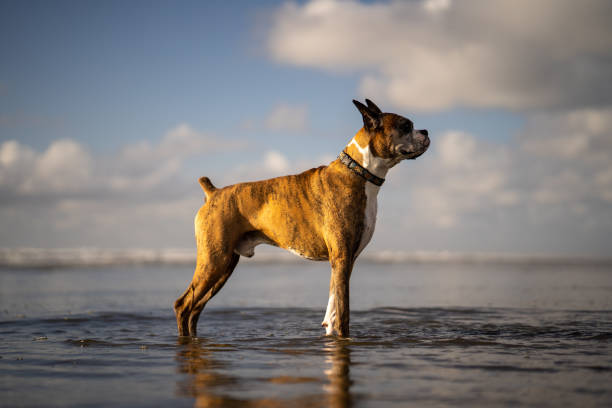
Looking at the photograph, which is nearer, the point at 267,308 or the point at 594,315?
the point at 594,315

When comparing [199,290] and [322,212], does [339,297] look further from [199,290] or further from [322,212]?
[199,290]

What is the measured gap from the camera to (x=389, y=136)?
22.1ft

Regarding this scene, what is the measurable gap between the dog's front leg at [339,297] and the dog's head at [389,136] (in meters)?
1.37

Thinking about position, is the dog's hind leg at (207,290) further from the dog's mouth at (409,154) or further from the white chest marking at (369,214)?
the dog's mouth at (409,154)

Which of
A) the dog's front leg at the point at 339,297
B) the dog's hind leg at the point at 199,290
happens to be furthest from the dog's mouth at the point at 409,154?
the dog's hind leg at the point at 199,290

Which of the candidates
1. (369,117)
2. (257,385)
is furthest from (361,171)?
(257,385)

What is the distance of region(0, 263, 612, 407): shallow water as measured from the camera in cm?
399

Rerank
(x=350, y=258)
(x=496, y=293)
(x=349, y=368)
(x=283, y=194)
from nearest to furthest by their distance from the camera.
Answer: (x=349, y=368)
(x=350, y=258)
(x=283, y=194)
(x=496, y=293)

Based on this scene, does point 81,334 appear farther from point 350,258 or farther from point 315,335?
point 350,258

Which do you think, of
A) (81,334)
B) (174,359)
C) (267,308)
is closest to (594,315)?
(267,308)

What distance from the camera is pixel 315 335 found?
733 centimetres

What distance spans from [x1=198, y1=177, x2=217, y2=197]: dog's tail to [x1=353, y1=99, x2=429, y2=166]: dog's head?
230 centimetres

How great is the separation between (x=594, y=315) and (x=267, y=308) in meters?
5.69

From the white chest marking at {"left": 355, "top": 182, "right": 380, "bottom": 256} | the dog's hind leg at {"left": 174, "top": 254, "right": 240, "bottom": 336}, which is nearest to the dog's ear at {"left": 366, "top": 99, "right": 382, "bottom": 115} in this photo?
the white chest marking at {"left": 355, "top": 182, "right": 380, "bottom": 256}
